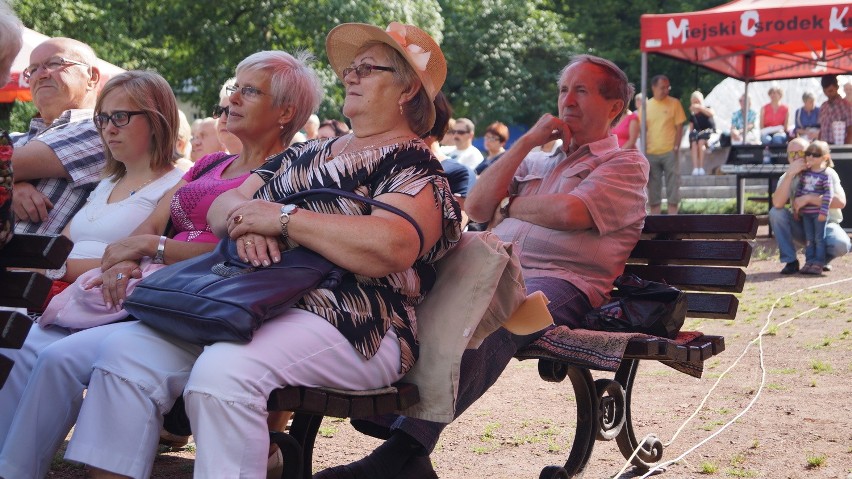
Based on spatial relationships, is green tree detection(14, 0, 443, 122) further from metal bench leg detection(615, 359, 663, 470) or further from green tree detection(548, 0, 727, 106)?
metal bench leg detection(615, 359, 663, 470)

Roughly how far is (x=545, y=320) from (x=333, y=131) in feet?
23.5

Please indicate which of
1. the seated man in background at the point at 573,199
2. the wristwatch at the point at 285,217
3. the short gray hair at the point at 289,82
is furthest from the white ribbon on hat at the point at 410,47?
the seated man in background at the point at 573,199

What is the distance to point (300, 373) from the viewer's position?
306cm

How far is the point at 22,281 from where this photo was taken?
111 inches

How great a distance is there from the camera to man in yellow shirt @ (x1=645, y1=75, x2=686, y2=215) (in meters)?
16.6

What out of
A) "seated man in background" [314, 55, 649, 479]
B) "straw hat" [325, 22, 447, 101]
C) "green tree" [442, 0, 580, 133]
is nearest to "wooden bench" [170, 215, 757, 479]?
"seated man in background" [314, 55, 649, 479]

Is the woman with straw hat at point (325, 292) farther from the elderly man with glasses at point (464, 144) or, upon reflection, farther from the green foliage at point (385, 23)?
the elderly man with glasses at point (464, 144)

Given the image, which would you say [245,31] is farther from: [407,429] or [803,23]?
[407,429]

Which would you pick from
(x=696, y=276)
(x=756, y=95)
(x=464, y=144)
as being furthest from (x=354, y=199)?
(x=756, y=95)

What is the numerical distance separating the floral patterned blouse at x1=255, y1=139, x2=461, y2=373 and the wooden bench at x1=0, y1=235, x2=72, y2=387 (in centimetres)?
70

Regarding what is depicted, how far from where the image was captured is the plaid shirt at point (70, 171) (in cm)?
465

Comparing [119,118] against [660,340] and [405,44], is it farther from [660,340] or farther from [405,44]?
[660,340]

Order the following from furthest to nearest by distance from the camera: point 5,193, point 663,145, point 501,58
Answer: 1. point 501,58
2. point 663,145
3. point 5,193

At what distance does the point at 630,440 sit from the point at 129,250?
230cm
